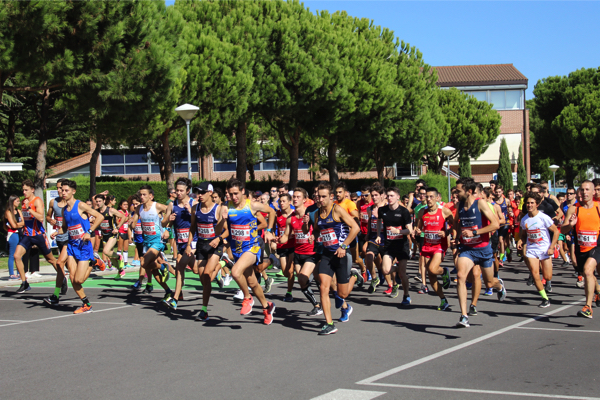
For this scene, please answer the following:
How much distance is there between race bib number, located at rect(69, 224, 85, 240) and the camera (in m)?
9.76

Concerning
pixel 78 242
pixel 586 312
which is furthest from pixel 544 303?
pixel 78 242

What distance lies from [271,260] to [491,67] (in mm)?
67307

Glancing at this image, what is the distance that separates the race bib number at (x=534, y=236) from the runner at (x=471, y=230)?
1.86 meters

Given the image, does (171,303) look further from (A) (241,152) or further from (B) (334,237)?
(A) (241,152)

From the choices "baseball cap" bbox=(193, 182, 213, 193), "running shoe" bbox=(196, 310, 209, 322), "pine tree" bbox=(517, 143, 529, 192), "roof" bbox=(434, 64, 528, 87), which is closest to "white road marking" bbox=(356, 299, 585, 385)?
"running shoe" bbox=(196, 310, 209, 322)

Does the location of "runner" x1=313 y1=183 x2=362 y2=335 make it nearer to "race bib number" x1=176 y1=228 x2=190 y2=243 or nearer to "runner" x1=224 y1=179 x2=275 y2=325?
"runner" x1=224 y1=179 x2=275 y2=325

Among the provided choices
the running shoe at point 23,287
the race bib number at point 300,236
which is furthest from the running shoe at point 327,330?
the running shoe at point 23,287

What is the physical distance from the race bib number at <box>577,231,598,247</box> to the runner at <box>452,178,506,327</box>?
1.50 m

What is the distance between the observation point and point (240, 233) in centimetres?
870

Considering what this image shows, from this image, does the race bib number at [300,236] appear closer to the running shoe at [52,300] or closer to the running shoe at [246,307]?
the running shoe at [246,307]

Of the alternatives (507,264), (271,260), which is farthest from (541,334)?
(507,264)

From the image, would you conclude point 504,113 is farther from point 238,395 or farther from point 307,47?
point 238,395

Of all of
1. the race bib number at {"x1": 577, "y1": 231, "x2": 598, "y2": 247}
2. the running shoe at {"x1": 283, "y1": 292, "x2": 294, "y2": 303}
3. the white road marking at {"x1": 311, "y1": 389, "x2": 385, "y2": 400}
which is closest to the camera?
the white road marking at {"x1": 311, "y1": 389, "x2": 385, "y2": 400}

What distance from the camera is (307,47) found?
2862cm
